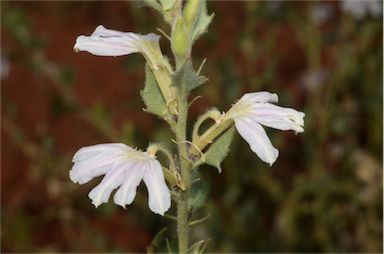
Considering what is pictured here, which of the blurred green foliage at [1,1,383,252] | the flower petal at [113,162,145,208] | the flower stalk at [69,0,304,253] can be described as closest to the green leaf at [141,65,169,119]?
the flower stalk at [69,0,304,253]

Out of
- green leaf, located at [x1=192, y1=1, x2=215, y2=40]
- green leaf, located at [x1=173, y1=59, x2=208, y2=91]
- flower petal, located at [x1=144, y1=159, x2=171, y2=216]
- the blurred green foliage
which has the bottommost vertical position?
flower petal, located at [x1=144, y1=159, x2=171, y2=216]

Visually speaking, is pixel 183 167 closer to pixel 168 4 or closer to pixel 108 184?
pixel 108 184

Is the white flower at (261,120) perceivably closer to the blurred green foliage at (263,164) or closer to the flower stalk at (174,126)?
the flower stalk at (174,126)

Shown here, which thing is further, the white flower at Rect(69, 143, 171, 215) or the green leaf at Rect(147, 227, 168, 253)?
the green leaf at Rect(147, 227, 168, 253)

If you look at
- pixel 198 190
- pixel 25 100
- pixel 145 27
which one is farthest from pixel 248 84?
pixel 198 190

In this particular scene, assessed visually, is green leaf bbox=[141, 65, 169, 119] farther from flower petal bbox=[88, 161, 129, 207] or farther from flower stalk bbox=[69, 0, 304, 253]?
flower petal bbox=[88, 161, 129, 207]

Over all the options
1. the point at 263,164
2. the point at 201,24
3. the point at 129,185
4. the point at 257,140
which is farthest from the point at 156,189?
the point at 263,164
